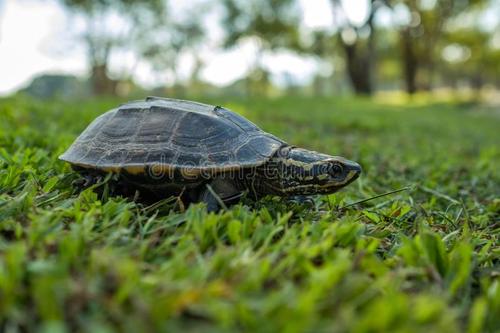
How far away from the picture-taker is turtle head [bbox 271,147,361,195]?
253cm

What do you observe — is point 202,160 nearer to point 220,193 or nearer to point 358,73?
point 220,193

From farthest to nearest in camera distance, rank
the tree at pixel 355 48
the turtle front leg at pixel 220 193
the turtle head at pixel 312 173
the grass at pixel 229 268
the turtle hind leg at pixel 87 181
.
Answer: the tree at pixel 355 48, the turtle hind leg at pixel 87 181, the turtle head at pixel 312 173, the turtle front leg at pixel 220 193, the grass at pixel 229 268

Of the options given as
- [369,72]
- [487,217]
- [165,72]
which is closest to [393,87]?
[165,72]

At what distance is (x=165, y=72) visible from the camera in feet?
161

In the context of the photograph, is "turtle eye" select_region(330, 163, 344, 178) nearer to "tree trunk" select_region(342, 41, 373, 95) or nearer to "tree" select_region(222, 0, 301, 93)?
"tree trunk" select_region(342, 41, 373, 95)

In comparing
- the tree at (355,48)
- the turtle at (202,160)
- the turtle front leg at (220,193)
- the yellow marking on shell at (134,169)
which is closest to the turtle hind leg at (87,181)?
the turtle at (202,160)

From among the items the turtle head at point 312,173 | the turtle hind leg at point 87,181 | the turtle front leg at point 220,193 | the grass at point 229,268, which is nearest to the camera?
the grass at point 229,268

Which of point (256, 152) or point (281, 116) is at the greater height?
point (256, 152)

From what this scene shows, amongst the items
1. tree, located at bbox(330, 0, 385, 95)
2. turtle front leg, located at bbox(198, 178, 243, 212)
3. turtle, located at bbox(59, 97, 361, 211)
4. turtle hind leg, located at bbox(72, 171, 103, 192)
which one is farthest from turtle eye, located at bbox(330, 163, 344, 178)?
tree, located at bbox(330, 0, 385, 95)

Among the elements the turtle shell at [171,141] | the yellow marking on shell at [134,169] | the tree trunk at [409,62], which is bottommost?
the tree trunk at [409,62]

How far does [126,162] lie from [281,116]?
720cm

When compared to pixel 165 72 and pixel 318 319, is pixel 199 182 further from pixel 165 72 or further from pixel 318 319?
pixel 165 72

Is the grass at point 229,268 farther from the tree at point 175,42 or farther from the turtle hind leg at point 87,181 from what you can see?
the tree at point 175,42

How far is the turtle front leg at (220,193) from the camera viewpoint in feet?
7.92
